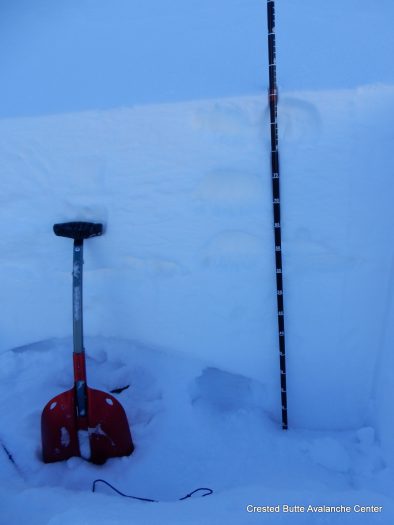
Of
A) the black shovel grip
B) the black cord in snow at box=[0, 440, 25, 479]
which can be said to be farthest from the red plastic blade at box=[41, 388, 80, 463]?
the black shovel grip

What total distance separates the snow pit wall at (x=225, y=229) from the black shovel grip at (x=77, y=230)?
121mm

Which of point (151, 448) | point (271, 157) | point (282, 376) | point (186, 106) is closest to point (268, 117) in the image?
point (271, 157)

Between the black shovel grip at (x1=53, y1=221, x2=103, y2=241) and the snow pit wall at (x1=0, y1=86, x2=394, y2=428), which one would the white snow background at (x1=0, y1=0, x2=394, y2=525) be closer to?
the snow pit wall at (x1=0, y1=86, x2=394, y2=428)

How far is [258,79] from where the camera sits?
190 cm

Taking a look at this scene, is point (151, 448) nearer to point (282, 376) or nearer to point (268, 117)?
point (282, 376)

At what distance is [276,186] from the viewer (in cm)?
184

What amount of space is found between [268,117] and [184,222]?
0.66 meters

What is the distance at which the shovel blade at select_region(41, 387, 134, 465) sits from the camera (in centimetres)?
182

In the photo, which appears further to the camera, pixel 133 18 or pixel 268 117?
pixel 133 18

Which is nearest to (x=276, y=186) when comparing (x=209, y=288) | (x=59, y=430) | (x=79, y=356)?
(x=209, y=288)

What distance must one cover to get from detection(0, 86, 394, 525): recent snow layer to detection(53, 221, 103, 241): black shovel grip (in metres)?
0.12

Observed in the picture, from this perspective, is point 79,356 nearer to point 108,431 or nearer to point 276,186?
point 108,431

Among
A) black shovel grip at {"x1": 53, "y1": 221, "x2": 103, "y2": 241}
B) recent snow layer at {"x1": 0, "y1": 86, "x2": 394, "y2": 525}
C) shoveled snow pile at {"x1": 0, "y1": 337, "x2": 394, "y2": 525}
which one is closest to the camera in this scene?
shoveled snow pile at {"x1": 0, "y1": 337, "x2": 394, "y2": 525}

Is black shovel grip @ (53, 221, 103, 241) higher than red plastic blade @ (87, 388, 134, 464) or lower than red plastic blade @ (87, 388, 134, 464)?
higher
